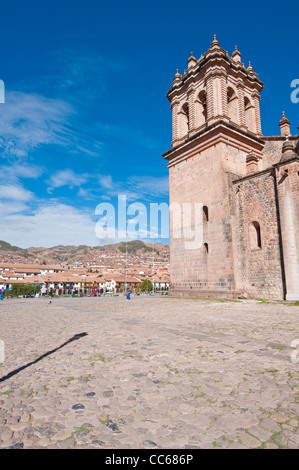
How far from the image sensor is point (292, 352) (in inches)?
173

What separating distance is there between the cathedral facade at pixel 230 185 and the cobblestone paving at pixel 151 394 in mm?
10801

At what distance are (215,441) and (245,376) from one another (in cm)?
156

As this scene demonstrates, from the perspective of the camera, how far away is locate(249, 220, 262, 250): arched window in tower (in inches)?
652

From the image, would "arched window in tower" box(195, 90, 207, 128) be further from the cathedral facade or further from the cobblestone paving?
the cobblestone paving

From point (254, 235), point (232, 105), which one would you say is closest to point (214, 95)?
point (232, 105)

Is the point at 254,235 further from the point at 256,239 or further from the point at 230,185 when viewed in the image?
the point at 230,185

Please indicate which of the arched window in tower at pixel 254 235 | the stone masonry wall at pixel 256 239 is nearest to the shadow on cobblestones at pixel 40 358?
the stone masonry wall at pixel 256 239

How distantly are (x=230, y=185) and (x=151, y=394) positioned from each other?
16.6m

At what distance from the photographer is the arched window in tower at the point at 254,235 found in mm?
16562

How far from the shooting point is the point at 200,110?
21172 mm

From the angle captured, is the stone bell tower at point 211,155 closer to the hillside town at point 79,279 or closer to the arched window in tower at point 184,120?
the arched window in tower at point 184,120

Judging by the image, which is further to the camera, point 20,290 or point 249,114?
point 20,290

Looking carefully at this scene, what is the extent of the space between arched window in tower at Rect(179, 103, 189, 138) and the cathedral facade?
0.08 m

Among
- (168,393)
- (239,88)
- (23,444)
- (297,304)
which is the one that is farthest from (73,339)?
(239,88)
